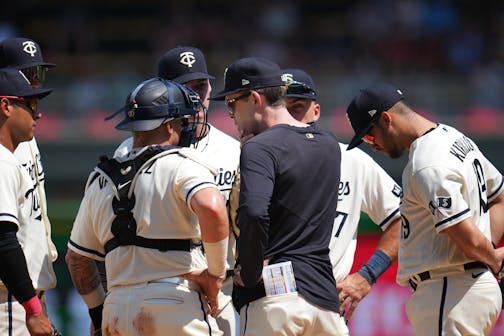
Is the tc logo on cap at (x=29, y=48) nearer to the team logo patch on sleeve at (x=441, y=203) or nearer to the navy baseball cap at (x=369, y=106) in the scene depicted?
the navy baseball cap at (x=369, y=106)

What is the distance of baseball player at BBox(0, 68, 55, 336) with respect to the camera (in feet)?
14.9

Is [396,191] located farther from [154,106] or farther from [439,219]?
[154,106]

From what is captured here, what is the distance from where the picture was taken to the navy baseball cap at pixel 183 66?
564 cm

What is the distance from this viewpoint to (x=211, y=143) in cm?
546

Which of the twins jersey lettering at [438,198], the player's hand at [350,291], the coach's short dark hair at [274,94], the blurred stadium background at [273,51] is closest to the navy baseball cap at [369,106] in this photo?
the twins jersey lettering at [438,198]

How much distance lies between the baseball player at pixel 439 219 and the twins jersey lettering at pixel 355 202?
0.33 meters

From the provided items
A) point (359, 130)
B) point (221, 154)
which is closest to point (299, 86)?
point (359, 130)

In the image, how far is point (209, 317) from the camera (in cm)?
452

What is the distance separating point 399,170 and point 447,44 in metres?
4.43

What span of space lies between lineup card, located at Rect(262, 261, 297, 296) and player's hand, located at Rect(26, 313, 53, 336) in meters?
1.10

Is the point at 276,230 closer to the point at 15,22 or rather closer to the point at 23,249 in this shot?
the point at 23,249

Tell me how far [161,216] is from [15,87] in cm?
116

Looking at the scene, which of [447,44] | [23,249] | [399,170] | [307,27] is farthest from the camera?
[307,27]

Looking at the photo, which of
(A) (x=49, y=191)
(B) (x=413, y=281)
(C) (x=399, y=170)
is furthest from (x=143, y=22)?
(B) (x=413, y=281)
